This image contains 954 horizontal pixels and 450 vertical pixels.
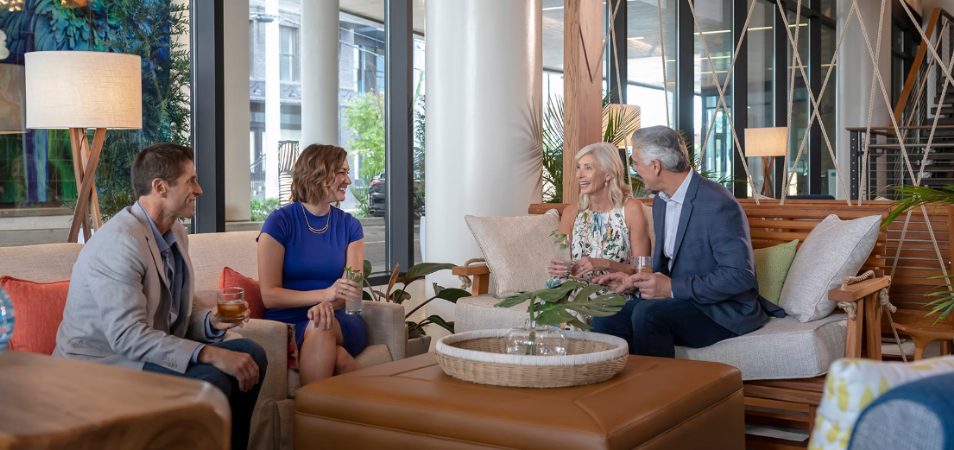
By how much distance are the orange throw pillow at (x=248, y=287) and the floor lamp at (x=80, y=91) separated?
57 cm

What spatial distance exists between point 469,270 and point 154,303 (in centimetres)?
204

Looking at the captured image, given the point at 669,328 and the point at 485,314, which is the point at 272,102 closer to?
the point at 485,314

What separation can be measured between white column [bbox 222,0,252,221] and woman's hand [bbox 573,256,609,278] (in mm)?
2271

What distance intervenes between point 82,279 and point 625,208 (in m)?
2.24

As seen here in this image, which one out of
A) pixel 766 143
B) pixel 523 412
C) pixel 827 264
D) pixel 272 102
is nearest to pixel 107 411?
pixel 523 412

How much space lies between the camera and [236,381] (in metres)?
2.60

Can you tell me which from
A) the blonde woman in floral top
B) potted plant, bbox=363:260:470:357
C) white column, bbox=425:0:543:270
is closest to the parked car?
white column, bbox=425:0:543:270

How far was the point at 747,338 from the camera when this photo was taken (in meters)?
3.30

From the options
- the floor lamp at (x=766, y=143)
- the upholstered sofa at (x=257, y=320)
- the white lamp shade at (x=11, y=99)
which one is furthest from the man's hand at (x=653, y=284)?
the floor lamp at (x=766, y=143)

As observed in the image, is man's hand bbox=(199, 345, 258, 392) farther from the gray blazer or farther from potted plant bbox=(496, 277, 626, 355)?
potted plant bbox=(496, 277, 626, 355)

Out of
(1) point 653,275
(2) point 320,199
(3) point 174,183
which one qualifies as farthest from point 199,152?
(1) point 653,275

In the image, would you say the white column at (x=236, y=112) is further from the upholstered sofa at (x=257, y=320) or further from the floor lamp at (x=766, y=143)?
the floor lamp at (x=766, y=143)

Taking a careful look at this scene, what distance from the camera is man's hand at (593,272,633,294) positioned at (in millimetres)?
3391

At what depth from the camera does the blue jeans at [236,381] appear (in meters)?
2.48
